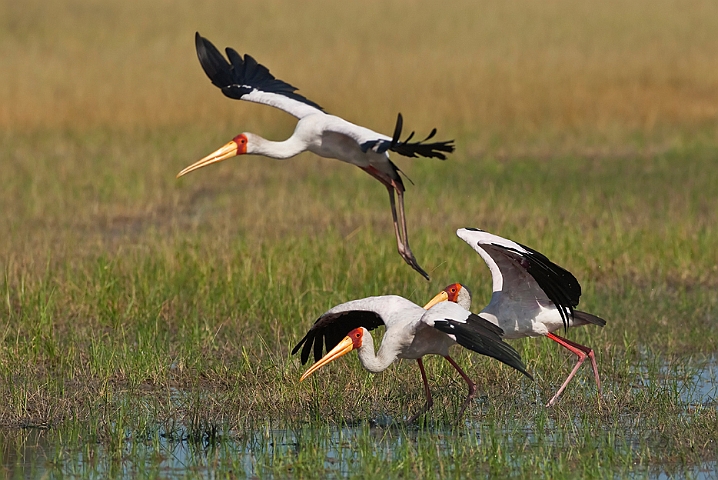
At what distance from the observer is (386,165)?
6.53 meters

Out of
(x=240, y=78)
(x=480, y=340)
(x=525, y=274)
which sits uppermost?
(x=240, y=78)

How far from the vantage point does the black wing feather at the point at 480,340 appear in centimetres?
493

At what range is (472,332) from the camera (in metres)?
5.09

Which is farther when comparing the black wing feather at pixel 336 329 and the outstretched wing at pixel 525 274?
the black wing feather at pixel 336 329

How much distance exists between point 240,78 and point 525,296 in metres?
2.39

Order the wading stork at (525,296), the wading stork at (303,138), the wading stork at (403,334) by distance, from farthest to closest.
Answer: the wading stork at (303,138), the wading stork at (525,296), the wading stork at (403,334)

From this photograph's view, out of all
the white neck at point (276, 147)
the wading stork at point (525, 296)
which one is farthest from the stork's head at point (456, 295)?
the white neck at point (276, 147)

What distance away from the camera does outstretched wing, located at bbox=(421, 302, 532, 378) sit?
495 centimetres

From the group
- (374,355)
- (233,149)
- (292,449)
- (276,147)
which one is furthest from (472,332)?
(233,149)

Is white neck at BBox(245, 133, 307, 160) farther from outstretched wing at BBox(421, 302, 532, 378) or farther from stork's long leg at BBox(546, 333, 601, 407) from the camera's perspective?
stork's long leg at BBox(546, 333, 601, 407)

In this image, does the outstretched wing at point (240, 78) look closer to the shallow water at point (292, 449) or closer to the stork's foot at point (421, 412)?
the stork's foot at point (421, 412)

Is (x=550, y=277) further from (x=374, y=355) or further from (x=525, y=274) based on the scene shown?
(x=374, y=355)

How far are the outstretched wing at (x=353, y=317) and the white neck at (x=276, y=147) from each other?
1042 millimetres

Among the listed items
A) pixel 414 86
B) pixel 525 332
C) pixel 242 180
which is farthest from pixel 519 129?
pixel 525 332
